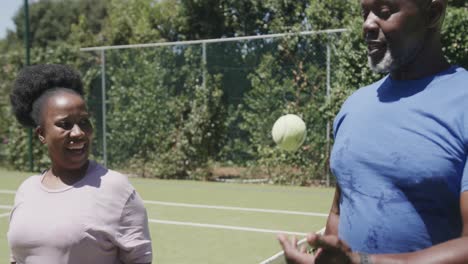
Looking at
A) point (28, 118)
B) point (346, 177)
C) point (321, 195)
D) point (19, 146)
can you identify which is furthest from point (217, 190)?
point (346, 177)

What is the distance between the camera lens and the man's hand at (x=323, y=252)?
5.02 ft

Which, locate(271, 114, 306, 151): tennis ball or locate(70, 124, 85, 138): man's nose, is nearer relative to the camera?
locate(70, 124, 85, 138): man's nose

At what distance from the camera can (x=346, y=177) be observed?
6.59 ft

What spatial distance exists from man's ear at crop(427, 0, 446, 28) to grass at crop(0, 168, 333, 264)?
180 inches

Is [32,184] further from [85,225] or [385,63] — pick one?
[385,63]

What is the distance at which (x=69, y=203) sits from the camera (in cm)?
255

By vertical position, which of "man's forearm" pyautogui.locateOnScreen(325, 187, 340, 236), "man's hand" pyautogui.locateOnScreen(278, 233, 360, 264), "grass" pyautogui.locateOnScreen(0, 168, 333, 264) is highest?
"man's hand" pyautogui.locateOnScreen(278, 233, 360, 264)

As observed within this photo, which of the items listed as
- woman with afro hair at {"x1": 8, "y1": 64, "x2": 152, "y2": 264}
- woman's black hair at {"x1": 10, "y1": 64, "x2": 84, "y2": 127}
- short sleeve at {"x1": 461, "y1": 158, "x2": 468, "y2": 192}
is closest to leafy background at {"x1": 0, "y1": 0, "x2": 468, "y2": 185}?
woman's black hair at {"x1": 10, "y1": 64, "x2": 84, "y2": 127}

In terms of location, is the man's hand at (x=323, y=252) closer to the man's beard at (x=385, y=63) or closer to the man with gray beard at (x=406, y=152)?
the man with gray beard at (x=406, y=152)

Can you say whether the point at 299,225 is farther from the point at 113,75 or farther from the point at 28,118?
the point at 113,75

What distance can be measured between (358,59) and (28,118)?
877cm

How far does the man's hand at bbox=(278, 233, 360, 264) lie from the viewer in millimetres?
1531

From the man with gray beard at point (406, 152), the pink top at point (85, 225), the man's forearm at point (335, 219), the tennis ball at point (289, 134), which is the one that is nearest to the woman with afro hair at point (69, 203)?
the pink top at point (85, 225)

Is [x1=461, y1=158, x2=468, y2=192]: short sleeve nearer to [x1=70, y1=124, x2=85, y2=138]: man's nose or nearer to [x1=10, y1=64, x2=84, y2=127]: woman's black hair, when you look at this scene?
[x1=70, y1=124, x2=85, y2=138]: man's nose
